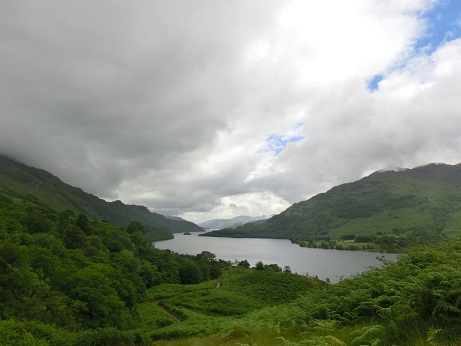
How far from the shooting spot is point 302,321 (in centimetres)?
1574

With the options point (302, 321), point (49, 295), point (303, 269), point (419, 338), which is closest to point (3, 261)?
point (49, 295)

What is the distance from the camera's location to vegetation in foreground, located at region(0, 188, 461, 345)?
33.9ft

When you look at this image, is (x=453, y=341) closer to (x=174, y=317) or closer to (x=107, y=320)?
(x=107, y=320)

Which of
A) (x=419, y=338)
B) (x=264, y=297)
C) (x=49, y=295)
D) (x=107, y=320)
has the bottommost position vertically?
(x=264, y=297)

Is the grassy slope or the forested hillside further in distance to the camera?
the forested hillside

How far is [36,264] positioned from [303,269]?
143663 mm

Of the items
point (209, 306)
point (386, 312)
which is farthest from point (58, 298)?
point (209, 306)

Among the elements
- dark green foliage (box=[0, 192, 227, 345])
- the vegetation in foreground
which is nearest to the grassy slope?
the vegetation in foreground

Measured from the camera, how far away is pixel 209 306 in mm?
71500

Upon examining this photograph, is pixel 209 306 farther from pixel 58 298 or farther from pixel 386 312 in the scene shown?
pixel 386 312

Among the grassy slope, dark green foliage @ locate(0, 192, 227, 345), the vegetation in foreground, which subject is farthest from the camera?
dark green foliage @ locate(0, 192, 227, 345)

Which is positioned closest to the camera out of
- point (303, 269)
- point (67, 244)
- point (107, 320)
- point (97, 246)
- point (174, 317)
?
point (107, 320)

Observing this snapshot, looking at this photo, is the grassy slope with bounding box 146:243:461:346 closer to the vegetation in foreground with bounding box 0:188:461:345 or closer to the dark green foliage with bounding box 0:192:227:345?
the vegetation in foreground with bounding box 0:188:461:345

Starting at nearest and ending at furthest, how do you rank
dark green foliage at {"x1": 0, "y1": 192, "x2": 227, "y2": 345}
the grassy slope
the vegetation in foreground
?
the grassy slope
the vegetation in foreground
dark green foliage at {"x1": 0, "y1": 192, "x2": 227, "y2": 345}
